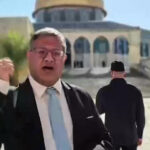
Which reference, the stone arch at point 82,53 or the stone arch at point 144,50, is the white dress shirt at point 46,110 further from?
the stone arch at point 144,50

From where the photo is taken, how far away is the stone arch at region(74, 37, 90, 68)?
49.6m

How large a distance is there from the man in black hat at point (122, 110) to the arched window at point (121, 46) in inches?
1709

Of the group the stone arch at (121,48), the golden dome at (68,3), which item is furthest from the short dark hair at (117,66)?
the golden dome at (68,3)

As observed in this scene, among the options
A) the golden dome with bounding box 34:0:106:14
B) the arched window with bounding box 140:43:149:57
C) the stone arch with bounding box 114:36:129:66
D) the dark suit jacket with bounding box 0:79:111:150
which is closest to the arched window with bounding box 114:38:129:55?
the stone arch with bounding box 114:36:129:66

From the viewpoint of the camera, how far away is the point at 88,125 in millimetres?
2355

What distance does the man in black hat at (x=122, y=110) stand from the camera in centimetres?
481

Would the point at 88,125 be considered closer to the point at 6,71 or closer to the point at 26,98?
the point at 26,98

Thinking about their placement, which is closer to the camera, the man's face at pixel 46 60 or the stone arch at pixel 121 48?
the man's face at pixel 46 60

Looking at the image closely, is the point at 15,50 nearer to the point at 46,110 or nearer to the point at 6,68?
the point at 6,68

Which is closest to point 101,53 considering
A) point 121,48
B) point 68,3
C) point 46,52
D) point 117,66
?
point 121,48

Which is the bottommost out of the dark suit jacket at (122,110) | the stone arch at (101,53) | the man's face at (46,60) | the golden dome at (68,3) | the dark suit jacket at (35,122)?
the stone arch at (101,53)

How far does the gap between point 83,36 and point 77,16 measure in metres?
6.59

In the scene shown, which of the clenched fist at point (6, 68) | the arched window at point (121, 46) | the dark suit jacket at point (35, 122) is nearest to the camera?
the dark suit jacket at point (35, 122)

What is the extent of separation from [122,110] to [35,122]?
2668 millimetres
